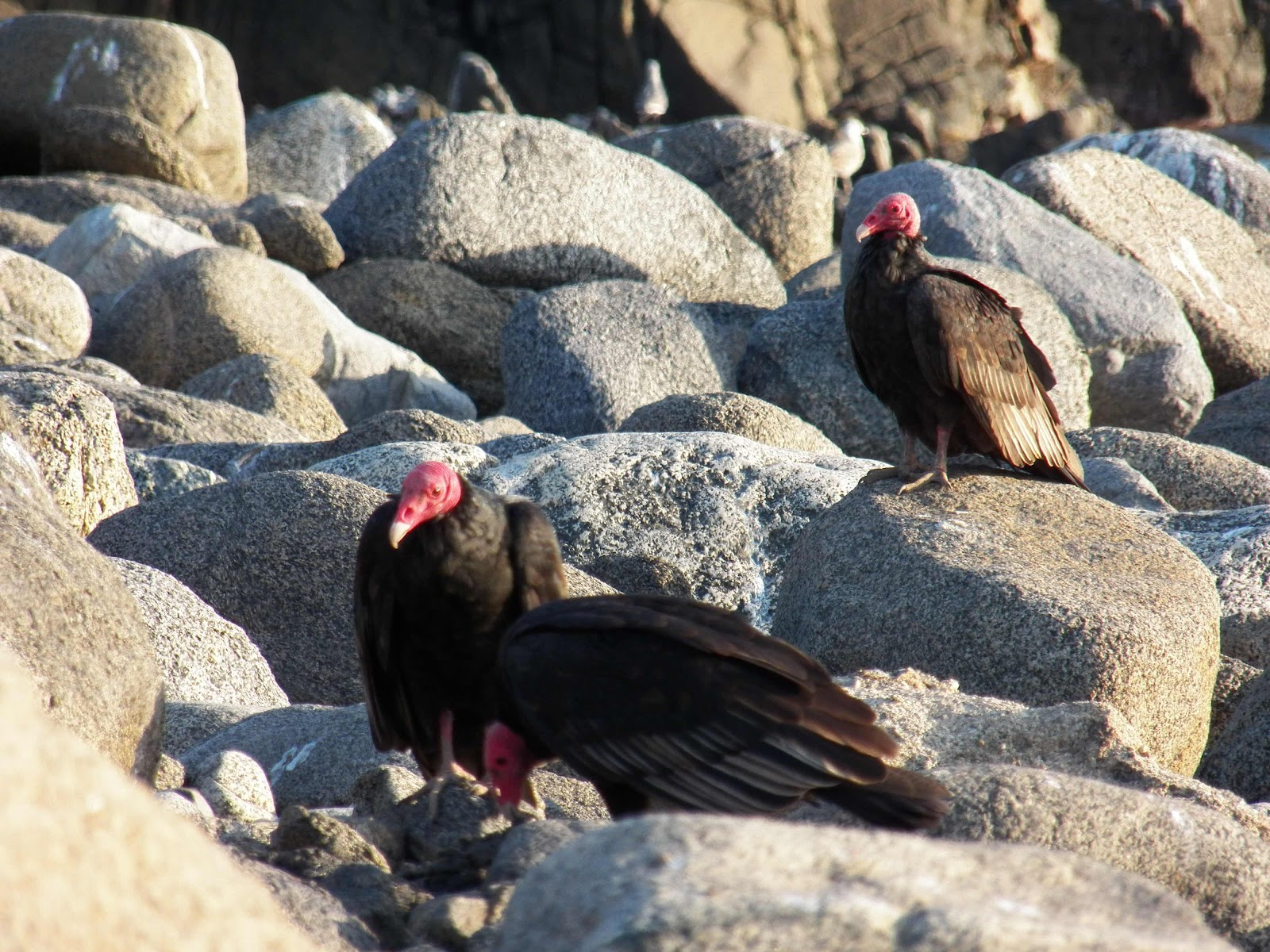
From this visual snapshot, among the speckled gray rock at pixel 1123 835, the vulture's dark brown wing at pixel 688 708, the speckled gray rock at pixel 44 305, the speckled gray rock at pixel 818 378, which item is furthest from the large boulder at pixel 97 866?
the speckled gray rock at pixel 44 305

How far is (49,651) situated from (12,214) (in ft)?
36.8

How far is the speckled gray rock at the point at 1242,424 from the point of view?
34.4 ft

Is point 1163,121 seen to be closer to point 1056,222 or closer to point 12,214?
point 1056,222

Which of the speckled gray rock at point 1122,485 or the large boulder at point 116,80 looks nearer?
the speckled gray rock at point 1122,485

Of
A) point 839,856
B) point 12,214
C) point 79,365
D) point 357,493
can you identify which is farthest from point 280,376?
point 839,856

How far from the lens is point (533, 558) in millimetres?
4234

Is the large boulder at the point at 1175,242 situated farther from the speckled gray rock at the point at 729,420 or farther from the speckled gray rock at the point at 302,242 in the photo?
the speckled gray rock at the point at 302,242

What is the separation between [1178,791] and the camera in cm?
388

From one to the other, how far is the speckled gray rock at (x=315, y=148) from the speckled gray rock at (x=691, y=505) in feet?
41.2

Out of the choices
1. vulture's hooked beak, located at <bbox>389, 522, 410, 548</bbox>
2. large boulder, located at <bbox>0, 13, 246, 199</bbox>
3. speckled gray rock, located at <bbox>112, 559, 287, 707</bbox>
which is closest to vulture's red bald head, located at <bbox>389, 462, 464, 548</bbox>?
vulture's hooked beak, located at <bbox>389, 522, 410, 548</bbox>

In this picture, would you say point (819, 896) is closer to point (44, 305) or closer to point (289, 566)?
point (289, 566)

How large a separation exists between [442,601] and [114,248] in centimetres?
898

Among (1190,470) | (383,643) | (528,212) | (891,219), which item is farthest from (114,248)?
(383,643)

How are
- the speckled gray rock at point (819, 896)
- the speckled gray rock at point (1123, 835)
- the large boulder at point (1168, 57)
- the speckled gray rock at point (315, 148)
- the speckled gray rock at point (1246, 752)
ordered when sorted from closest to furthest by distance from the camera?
the speckled gray rock at point (819, 896), the speckled gray rock at point (1123, 835), the speckled gray rock at point (1246, 752), the speckled gray rock at point (315, 148), the large boulder at point (1168, 57)
